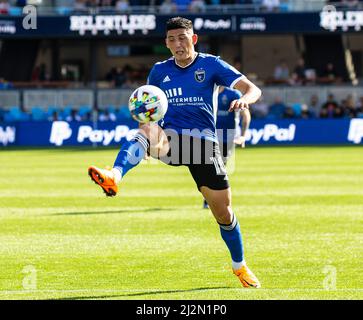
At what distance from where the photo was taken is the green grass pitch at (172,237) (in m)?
9.85

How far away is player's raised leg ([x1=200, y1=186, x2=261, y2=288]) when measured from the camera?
9.64 metres

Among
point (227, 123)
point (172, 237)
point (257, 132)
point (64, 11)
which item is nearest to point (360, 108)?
point (257, 132)

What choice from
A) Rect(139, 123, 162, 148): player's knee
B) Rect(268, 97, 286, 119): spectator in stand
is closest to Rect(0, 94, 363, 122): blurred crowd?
Rect(268, 97, 286, 119): spectator in stand

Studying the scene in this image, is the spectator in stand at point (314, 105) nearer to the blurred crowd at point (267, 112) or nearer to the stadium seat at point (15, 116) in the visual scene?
the blurred crowd at point (267, 112)

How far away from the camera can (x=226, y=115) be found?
17.8 metres

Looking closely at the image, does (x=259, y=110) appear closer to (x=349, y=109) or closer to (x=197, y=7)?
(x=349, y=109)

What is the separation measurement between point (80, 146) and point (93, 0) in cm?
1119

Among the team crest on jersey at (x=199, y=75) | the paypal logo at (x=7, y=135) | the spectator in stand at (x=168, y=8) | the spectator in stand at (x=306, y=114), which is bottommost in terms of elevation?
the paypal logo at (x=7, y=135)

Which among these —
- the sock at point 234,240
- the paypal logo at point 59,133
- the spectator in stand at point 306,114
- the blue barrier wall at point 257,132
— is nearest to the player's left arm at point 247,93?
the sock at point 234,240

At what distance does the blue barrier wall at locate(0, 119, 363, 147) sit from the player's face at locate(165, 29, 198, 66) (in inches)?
1124

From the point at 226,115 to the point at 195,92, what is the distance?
808 centimetres

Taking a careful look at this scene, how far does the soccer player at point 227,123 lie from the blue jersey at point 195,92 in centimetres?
699

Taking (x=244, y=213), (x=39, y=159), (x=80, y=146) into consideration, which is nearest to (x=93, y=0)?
(x=80, y=146)
